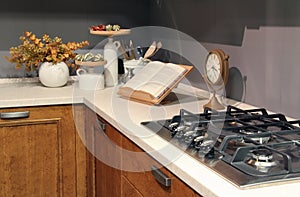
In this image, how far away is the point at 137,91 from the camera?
87.2 inches

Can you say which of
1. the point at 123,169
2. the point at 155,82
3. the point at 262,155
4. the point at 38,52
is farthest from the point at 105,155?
the point at 262,155

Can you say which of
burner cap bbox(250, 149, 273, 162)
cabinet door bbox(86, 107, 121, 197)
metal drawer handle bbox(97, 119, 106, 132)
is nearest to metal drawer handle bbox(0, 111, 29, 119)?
cabinet door bbox(86, 107, 121, 197)

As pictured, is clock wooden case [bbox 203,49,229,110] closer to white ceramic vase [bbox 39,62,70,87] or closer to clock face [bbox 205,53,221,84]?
clock face [bbox 205,53,221,84]

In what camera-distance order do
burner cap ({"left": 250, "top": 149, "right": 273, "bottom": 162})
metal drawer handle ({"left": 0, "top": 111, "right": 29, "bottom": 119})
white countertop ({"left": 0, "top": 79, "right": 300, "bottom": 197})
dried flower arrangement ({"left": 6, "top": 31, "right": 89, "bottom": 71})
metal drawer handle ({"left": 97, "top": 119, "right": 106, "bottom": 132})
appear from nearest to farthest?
white countertop ({"left": 0, "top": 79, "right": 300, "bottom": 197})
burner cap ({"left": 250, "top": 149, "right": 273, "bottom": 162})
metal drawer handle ({"left": 97, "top": 119, "right": 106, "bottom": 132})
metal drawer handle ({"left": 0, "top": 111, "right": 29, "bottom": 119})
dried flower arrangement ({"left": 6, "top": 31, "right": 89, "bottom": 71})

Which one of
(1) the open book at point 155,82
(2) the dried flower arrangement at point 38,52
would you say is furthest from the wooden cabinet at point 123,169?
(2) the dried flower arrangement at point 38,52

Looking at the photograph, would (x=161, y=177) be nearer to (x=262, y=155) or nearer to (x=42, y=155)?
(x=262, y=155)

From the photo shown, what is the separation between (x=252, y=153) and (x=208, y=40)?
1.24 meters

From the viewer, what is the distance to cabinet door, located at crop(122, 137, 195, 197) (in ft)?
4.28

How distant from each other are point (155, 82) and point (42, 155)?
0.74 meters

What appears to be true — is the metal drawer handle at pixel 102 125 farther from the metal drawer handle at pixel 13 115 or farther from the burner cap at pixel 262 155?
the burner cap at pixel 262 155

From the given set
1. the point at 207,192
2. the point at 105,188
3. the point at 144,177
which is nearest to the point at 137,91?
the point at 105,188

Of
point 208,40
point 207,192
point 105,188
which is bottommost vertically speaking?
point 105,188

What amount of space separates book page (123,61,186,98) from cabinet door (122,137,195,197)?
43cm

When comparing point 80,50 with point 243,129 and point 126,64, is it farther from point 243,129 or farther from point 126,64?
point 243,129
